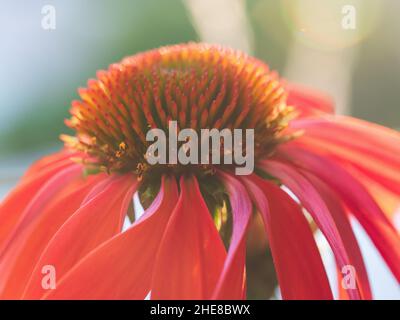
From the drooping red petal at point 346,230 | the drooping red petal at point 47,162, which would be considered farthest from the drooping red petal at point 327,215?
the drooping red petal at point 47,162

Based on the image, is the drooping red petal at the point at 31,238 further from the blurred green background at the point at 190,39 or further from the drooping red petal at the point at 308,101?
the drooping red petal at the point at 308,101

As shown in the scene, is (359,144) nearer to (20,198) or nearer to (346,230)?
(346,230)

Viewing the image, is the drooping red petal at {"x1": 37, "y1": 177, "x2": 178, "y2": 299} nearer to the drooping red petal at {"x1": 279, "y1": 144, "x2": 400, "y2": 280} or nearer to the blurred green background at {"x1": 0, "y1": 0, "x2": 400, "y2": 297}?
the drooping red petal at {"x1": 279, "y1": 144, "x2": 400, "y2": 280}

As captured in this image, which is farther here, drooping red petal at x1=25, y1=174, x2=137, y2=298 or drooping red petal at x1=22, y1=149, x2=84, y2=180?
drooping red petal at x1=22, y1=149, x2=84, y2=180

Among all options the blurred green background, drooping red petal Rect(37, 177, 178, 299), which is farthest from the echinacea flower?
the blurred green background

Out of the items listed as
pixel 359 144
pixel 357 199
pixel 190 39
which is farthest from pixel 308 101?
pixel 190 39

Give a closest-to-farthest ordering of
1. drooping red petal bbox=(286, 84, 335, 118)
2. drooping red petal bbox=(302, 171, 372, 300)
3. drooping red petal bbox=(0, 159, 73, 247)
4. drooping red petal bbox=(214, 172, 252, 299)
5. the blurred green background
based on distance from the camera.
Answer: drooping red petal bbox=(214, 172, 252, 299) → drooping red petal bbox=(302, 171, 372, 300) → drooping red petal bbox=(0, 159, 73, 247) → drooping red petal bbox=(286, 84, 335, 118) → the blurred green background
